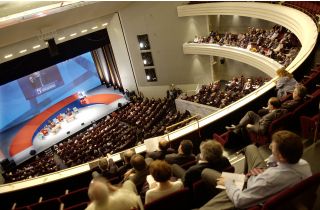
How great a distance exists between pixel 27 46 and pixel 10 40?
149cm

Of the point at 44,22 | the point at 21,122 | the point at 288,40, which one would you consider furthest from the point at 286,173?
the point at 21,122

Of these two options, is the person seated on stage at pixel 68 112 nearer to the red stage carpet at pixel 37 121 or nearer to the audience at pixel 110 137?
the red stage carpet at pixel 37 121

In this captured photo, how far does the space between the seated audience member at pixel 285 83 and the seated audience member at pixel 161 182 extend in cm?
330

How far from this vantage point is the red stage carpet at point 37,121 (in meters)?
17.9

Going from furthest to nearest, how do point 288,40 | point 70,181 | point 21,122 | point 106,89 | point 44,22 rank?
point 106,89, point 21,122, point 44,22, point 288,40, point 70,181

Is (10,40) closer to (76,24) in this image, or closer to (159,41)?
(76,24)

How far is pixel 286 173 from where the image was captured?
2.31 m

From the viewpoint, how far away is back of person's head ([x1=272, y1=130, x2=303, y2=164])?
225 cm

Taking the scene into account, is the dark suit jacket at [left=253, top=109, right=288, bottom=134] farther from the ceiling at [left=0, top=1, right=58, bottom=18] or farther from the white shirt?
the ceiling at [left=0, top=1, right=58, bottom=18]

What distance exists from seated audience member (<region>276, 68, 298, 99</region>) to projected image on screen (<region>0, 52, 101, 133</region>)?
18577 millimetres

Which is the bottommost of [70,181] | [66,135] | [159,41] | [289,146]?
[66,135]

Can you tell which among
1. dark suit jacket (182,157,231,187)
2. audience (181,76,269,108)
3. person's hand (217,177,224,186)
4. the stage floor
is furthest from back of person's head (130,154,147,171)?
the stage floor

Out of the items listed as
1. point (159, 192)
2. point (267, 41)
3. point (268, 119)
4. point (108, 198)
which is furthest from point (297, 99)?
point (267, 41)

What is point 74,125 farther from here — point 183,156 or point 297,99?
point 297,99
